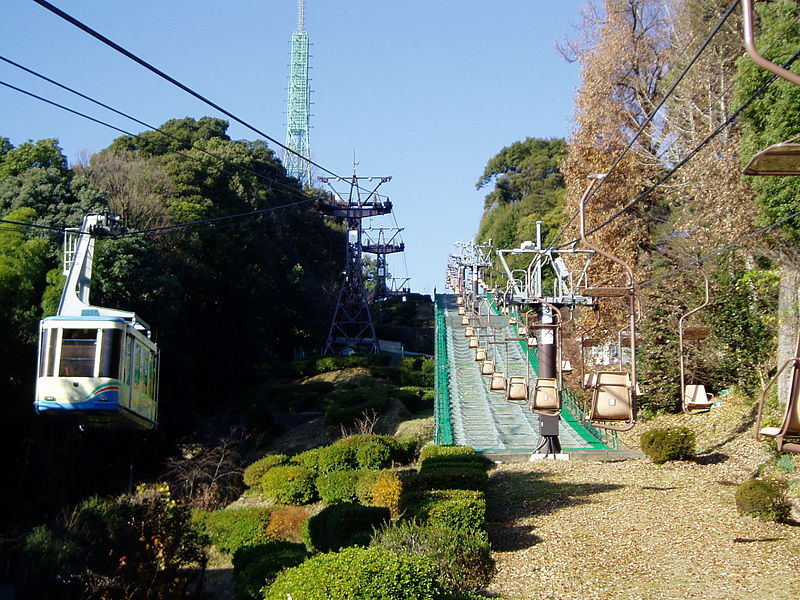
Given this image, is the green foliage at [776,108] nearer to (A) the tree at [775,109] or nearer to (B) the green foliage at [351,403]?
(A) the tree at [775,109]

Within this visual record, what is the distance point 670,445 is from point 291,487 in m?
9.19

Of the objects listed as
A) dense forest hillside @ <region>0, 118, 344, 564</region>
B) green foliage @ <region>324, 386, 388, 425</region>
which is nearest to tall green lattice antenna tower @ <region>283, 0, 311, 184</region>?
dense forest hillside @ <region>0, 118, 344, 564</region>

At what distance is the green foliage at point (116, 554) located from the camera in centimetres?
1500

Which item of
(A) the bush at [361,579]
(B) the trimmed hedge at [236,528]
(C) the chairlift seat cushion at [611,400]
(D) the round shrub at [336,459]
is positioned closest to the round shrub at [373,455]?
(D) the round shrub at [336,459]

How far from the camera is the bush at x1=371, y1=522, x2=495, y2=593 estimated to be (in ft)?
41.7

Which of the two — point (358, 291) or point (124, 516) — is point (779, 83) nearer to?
point (124, 516)

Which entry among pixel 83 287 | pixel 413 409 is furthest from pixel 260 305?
pixel 83 287

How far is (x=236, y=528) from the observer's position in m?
20.8

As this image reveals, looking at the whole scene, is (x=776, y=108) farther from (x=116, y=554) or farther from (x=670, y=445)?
(x=116, y=554)

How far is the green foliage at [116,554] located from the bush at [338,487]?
14.8 ft

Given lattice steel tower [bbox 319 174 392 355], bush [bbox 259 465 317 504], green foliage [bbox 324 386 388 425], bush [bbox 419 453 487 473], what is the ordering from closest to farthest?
1. bush [bbox 419 453 487 473]
2. bush [bbox 259 465 317 504]
3. green foliage [bbox 324 386 388 425]
4. lattice steel tower [bbox 319 174 392 355]

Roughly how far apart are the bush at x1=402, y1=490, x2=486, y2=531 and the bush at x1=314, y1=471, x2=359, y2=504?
5765 mm

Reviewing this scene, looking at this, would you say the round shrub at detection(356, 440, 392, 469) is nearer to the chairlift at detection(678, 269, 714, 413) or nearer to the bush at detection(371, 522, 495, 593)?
the chairlift at detection(678, 269, 714, 413)

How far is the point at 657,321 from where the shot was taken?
2981cm
